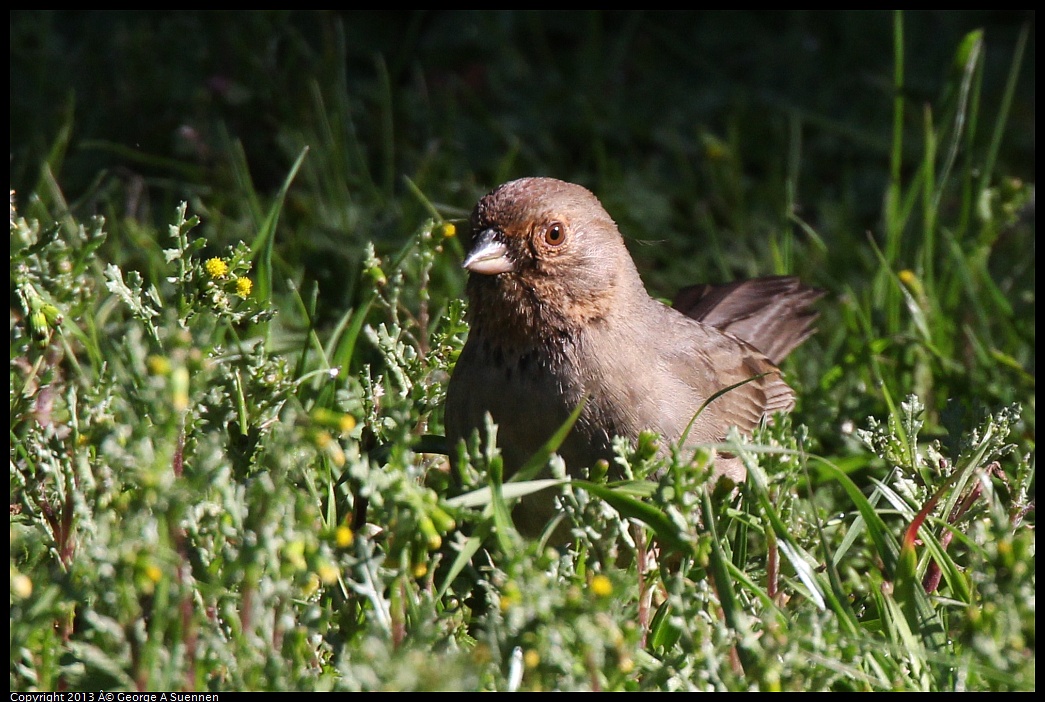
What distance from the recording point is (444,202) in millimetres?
5395

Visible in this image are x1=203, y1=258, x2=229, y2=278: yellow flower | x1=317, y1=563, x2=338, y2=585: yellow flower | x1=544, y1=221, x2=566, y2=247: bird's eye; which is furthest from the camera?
x1=544, y1=221, x2=566, y2=247: bird's eye

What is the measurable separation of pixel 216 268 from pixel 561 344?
3.21ft

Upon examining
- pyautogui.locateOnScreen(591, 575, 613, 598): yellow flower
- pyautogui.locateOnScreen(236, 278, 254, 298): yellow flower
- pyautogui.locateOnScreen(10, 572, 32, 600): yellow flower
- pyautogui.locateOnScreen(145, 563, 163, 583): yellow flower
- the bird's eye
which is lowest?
pyautogui.locateOnScreen(591, 575, 613, 598): yellow flower

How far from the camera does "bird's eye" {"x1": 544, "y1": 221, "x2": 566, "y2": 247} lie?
139 inches

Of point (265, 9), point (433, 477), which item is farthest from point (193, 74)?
point (433, 477)

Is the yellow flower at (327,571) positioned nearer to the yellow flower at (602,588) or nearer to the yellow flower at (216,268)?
the yellow flower at (602,588)

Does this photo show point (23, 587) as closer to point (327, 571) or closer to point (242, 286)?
point (327, 571)

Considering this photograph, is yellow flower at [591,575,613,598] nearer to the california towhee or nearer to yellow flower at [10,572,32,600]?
the california towhee

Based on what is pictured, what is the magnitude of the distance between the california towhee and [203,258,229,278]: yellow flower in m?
0.67

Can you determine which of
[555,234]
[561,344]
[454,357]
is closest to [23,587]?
[454,357]

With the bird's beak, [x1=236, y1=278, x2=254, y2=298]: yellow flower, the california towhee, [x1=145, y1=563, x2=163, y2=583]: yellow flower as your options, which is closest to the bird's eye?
the california towhee

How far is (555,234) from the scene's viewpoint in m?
3.54

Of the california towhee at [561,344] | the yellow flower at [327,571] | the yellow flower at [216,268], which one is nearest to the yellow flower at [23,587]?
the yellow flower at [327,571]

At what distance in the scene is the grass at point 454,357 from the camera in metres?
2.37
